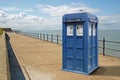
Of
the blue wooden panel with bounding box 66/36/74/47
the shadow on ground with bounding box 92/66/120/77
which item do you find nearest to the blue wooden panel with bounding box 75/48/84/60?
the blue wooden panel with bounding box 66/36/74/47

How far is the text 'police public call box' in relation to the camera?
26.0ft

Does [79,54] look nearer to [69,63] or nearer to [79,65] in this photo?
[79,65]

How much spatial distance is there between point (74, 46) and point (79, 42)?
28cm

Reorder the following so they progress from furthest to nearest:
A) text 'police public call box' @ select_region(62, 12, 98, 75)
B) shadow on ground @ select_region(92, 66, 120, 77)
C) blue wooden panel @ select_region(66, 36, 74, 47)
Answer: blue wooden panel @ select_region(66, 36, 74, 47) < shadow on ground @ select_region(92, 66, 120, 77) < text 'police public call box' @ select_region(62, 12, 98, 75)

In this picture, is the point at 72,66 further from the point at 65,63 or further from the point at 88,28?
the point at 88,28

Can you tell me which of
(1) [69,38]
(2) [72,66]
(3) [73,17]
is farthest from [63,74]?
(3) [73,17]

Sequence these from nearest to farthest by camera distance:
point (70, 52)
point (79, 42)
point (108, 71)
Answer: point (79, 42) < point (70, 52) < point (108, 71)

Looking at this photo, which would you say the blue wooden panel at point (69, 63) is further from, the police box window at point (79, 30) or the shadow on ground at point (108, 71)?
the police box window at point (79, 30)

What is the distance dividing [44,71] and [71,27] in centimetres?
193

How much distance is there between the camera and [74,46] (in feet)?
27.2

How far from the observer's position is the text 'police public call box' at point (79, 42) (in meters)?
7.93

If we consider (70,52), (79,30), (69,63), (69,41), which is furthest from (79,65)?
(79,30)

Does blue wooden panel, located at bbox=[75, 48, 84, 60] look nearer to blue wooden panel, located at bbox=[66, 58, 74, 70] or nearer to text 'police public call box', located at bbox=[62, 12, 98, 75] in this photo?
text 'police public call box', located at bbox=[62, 12, 98, 75]

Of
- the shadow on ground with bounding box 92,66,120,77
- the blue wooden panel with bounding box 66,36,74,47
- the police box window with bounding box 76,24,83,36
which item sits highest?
the police box window with bounding box 76,24,83,36
